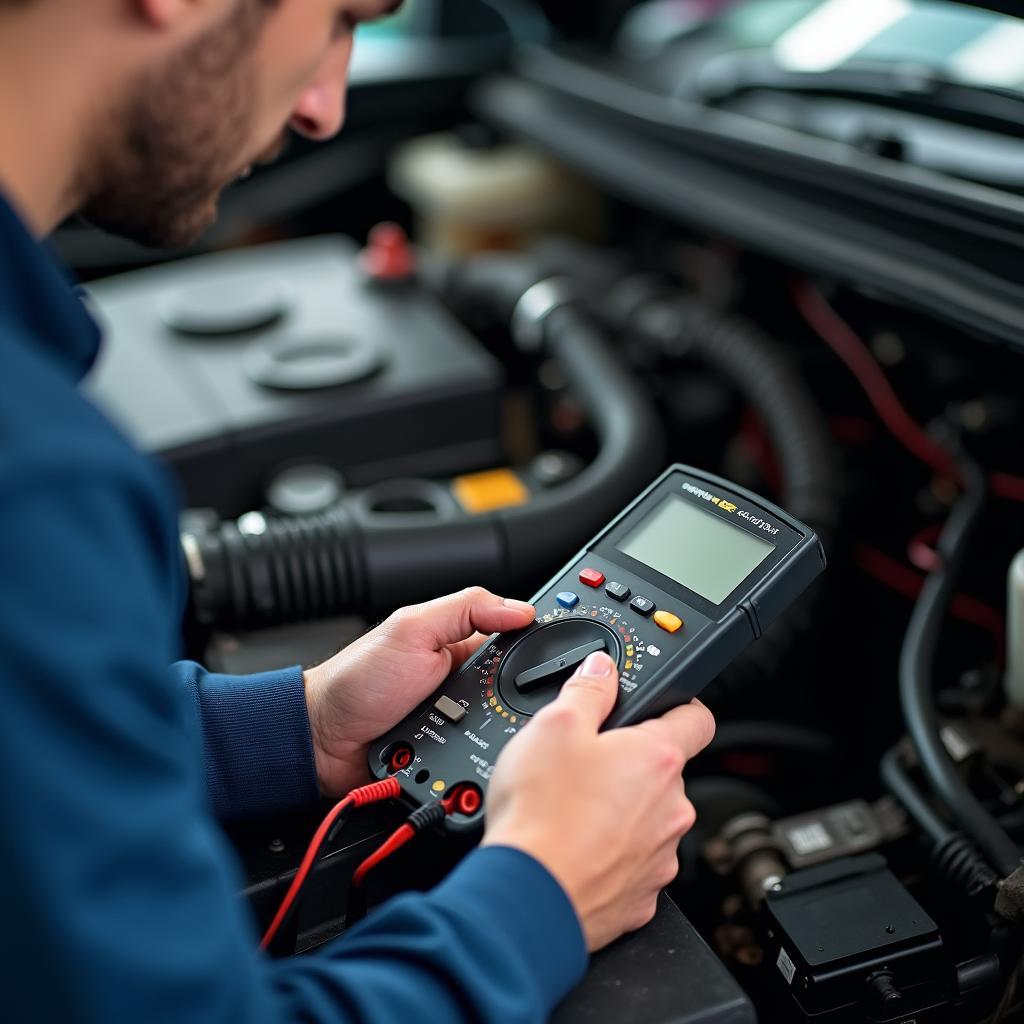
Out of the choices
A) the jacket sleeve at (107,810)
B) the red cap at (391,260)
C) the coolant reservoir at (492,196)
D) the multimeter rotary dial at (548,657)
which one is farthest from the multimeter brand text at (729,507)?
the coolant reservoir at (492,196)

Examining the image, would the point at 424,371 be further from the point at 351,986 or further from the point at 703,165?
the point at 351,986

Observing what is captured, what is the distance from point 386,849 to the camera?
58 centimetres

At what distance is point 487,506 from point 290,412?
0.21 m

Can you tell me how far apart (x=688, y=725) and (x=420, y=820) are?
0.47ft

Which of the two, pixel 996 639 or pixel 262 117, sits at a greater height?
pixel 262 117

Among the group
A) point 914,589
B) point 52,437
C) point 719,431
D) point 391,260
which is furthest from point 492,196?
point 52,437

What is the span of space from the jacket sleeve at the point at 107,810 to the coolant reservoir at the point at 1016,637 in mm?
477

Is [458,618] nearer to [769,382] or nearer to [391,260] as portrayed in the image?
[769,382]

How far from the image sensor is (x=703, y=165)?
1.19m

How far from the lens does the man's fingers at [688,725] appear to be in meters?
0.57

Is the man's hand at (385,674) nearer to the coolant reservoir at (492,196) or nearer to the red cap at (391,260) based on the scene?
→ the red cap at (391,260)

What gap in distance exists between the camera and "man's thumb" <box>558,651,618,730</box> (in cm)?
56

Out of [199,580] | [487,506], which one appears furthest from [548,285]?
[199,580]

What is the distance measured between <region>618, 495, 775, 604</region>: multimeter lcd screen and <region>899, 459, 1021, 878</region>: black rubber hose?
214mm
